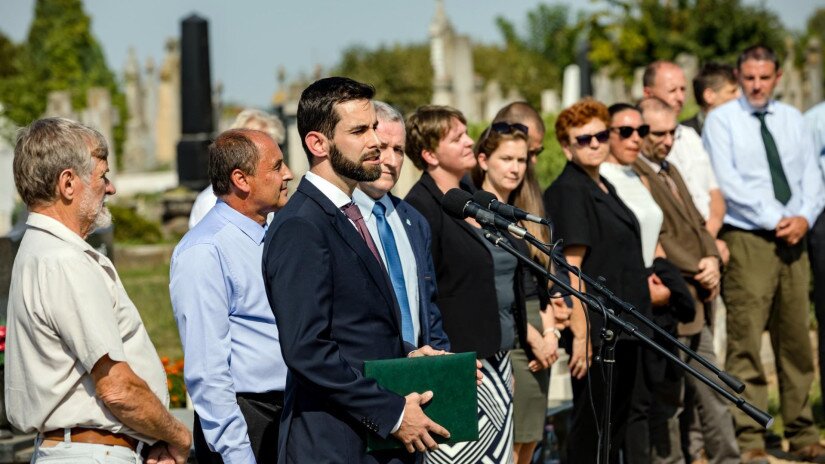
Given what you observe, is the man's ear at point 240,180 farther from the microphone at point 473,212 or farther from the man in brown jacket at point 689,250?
the man in brown jacket at point 689,250

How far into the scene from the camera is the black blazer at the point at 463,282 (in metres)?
6.27

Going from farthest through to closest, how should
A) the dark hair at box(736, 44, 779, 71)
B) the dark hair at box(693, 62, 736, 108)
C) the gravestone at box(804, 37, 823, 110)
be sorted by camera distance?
the gravestone at box(804, 37, 823, 110), the dark hair at box(693, 62, 736, 108), the dark hair at box(736, 44, 779, 71)

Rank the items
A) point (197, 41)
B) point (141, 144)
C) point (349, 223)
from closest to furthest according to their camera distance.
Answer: point (349, 223), point (197, 41), point (141, 144)

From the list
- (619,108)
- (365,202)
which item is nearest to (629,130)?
(619,108)

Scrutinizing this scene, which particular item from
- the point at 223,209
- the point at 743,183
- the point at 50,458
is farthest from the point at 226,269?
the point at 743,183

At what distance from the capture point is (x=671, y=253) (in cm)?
775

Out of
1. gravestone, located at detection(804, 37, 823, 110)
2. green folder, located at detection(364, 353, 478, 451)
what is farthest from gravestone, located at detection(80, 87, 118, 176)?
Answer: green folder, located at detection(364, 353, 478, 451)

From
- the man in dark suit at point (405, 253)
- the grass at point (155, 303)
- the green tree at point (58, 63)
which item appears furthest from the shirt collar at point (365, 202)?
the green tree at point (58, 63)

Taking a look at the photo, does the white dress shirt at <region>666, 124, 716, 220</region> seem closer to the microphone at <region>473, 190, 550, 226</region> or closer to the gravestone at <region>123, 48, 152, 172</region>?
the microphone at <region>473, 190, 550, 226</region>

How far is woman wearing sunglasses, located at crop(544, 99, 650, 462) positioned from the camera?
279 inches

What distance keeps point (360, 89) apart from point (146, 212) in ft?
75.2

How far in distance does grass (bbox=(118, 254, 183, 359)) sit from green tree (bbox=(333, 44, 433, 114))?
25.8 metres

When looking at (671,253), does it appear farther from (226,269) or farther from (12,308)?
(12,308)

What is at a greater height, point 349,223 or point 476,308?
point 349,223
